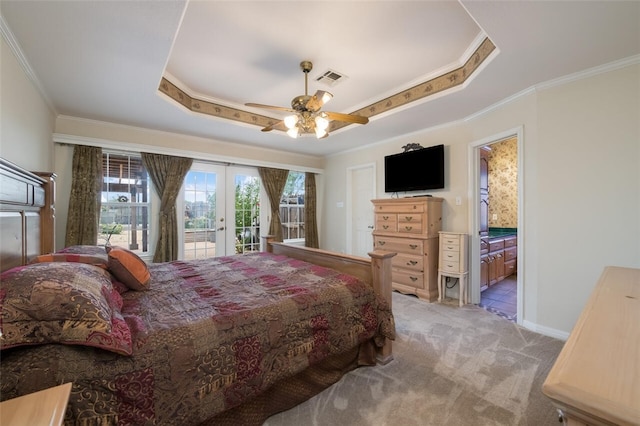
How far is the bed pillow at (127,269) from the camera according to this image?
74.4 inches

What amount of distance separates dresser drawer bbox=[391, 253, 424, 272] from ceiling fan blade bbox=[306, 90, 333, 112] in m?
2.29

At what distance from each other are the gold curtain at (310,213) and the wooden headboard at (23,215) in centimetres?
409

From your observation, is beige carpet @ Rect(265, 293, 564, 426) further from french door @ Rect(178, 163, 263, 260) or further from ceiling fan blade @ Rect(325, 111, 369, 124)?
french door @ Rect(178, 163, 263, 260)

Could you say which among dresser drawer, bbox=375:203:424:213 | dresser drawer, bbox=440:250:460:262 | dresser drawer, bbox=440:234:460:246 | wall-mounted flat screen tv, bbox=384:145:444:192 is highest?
wall-mounted flat screen tv, bbox=384:145:444:192

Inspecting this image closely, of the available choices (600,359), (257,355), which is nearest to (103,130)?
(257,355)

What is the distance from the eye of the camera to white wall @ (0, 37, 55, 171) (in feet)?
6.26

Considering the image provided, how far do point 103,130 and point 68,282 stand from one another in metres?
3.45

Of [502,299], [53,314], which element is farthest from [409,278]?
[53,314]

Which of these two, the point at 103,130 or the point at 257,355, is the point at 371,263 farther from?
→ the point at 103,130

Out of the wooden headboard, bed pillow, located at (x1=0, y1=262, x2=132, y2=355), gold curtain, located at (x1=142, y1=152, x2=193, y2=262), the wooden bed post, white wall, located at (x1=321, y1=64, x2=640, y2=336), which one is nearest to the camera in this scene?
bed pillow, located at (x1=0, y1=262, x2=132, y2=355)

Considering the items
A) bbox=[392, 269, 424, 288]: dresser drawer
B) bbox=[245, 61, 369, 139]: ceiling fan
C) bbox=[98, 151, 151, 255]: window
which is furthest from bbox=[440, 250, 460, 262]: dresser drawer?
bbox=[98, 151, 151, 255]: window

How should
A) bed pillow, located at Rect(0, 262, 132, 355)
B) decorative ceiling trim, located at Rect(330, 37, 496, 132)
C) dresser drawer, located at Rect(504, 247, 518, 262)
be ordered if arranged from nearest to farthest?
bed pillow, located at Rect(0, 262, 132, 355) → decorative ceiling trim, located at Rect(330, 37, 496, 132) → dresser drawer, located at Rect(504, 247, 518, 262)

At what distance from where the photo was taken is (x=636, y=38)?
201 cm

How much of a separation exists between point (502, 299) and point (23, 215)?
5084 millimetres
